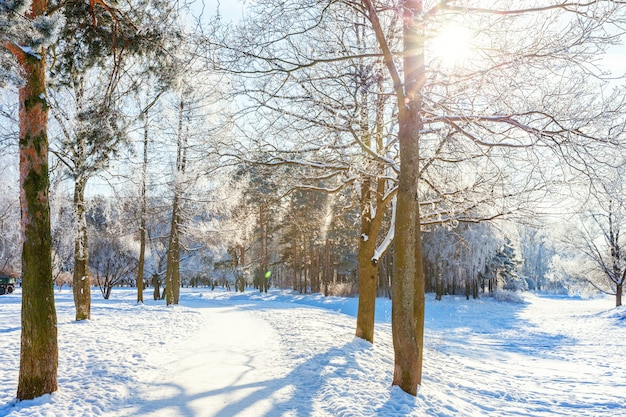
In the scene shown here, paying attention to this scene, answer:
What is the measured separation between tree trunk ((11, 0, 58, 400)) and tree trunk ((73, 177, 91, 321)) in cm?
703

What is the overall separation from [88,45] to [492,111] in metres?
8.02

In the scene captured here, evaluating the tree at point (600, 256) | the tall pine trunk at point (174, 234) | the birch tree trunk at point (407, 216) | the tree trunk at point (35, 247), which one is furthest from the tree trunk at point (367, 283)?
the tree at point (600, 256)

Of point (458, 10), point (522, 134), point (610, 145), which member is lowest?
point (610, 145)

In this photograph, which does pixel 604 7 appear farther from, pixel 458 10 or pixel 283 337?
pixel 283 337

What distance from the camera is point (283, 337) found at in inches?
410

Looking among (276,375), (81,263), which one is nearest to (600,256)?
(276,375)

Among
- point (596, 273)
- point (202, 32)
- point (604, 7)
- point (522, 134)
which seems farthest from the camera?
point (596, 273)

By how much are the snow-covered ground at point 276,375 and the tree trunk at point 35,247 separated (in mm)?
361

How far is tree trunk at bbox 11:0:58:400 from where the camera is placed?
5.27m

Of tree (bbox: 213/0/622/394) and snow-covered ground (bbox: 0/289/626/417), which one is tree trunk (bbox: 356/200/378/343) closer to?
snow-covered ground (bbox: 0/289/626/417)

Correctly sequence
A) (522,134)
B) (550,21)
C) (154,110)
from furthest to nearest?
(154,110) → (522,134) → (550,21)

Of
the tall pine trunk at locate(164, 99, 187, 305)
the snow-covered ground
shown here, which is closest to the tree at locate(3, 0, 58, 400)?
the snow-covered ground

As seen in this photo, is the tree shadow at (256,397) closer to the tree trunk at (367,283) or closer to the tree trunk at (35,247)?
the tree trunk at (35,247)

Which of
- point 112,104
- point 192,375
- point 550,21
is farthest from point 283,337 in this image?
point 550,21
